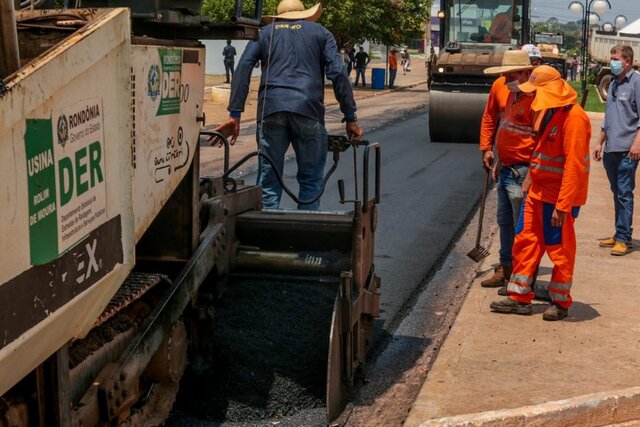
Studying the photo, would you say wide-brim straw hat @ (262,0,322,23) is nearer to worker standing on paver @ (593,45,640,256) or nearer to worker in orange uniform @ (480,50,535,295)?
worker in orange uniform @ (480,50,535,295)

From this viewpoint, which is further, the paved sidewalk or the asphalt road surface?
the asphalt road surface

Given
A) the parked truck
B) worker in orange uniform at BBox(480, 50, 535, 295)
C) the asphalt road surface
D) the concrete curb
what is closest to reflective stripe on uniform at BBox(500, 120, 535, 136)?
worker in orange uniform at BBox(480, 50, 535, 295)

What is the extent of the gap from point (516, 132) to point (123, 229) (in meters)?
4.33

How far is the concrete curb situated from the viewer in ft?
16.5

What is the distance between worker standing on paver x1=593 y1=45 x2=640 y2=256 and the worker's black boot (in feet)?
5.66

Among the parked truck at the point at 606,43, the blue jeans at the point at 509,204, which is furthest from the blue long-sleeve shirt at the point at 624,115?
the parked truck at the point at 606,43

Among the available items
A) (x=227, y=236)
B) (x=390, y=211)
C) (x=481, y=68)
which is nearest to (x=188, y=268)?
(x=227, y=236)

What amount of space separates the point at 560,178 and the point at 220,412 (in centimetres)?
279

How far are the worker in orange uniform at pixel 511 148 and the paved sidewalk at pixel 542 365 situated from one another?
29 centimetres

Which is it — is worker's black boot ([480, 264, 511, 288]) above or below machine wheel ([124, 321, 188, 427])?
below

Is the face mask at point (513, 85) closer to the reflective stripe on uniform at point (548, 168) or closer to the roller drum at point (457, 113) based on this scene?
the reflective stripe on uniform at point (548, 168)

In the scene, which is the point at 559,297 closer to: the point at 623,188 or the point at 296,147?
the point at 296,147

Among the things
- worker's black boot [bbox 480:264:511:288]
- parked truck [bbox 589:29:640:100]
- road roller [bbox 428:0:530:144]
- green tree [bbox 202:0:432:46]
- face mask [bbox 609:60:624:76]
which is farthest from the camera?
Answer: green tree [bbox 202:0:432:46]

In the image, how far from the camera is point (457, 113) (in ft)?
62.2
